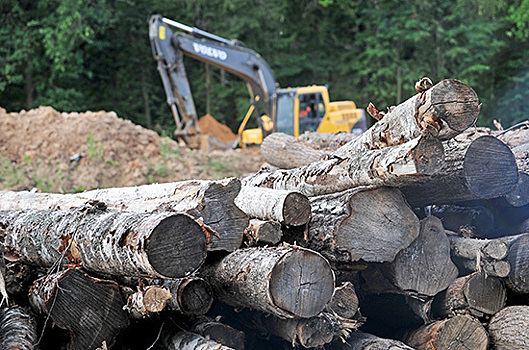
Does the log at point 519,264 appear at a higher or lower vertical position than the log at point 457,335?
higher

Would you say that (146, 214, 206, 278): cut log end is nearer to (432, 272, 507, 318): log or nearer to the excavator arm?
(432, 272, 507, 318): log

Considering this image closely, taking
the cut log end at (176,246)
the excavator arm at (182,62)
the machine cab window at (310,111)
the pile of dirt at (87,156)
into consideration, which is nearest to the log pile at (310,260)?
the cut log end at (176,246)

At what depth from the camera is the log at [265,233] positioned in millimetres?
3137

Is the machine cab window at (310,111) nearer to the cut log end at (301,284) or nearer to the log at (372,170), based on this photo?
the log at (372,170)

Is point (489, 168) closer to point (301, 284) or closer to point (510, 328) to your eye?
point (510, 328)

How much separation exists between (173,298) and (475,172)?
5.67ft

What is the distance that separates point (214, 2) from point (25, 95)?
7.81m

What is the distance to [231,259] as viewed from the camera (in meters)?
3.14

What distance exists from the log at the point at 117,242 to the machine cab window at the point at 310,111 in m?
10.1

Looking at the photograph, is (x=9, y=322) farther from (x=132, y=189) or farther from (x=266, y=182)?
(x=266, y=182)

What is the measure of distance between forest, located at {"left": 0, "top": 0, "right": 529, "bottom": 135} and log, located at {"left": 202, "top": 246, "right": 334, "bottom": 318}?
1669cm

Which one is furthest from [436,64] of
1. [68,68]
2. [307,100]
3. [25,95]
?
[25,95]

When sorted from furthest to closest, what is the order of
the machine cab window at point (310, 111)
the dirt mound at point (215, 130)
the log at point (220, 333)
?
the dirt mound at point (215, 130), the machine cab window at point (310, 111), the log at point (220, 333)

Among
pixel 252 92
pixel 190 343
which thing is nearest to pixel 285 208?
pixel 190 343
